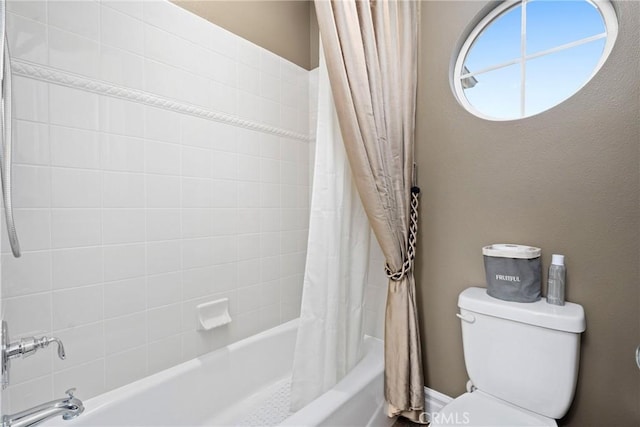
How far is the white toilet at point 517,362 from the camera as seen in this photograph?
1122 mm

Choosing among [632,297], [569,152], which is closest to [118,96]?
[569,152]

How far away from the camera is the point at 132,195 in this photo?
1.32 meters

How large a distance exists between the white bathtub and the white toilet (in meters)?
0.35

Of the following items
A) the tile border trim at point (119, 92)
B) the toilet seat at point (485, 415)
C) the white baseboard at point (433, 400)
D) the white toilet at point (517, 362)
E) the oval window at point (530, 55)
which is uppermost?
the oval window at point (530, 55)

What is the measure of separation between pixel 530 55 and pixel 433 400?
1692 millimetres

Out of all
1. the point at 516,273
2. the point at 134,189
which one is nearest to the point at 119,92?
the point at 134,189

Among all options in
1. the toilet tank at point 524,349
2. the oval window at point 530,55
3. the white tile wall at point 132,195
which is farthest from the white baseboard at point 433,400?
the oval window at point 530,55

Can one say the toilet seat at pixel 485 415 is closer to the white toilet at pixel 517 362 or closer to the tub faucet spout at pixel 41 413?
the white toilet at pixel 517 362

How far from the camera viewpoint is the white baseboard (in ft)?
5.17

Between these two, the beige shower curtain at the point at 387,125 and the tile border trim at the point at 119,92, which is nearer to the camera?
the tile border trim at the point at 119,92

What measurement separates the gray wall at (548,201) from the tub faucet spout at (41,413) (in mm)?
1439

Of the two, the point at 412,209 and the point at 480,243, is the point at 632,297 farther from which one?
the point at 412,209

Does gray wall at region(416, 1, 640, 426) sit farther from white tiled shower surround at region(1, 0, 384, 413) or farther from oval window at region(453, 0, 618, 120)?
white tiled shower surround at region(1, 0, 384, 413)

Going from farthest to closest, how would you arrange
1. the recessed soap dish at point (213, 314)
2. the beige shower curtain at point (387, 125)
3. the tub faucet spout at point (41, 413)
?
the recessed soap dish at point (213, 314) < the beige shower curtain at point (387, 125) < the tub faucet spout at point (41, 413)
